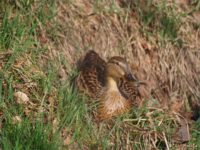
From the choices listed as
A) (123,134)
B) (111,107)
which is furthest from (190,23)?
(123,134)

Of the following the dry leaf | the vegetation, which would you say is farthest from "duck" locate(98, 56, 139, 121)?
the dry leaf

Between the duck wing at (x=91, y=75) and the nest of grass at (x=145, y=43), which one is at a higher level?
the nest of grass at (x=145, y=43)

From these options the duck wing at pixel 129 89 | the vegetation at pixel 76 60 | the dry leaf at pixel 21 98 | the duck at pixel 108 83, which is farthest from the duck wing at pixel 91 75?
the dry leaf at pixel 21 98

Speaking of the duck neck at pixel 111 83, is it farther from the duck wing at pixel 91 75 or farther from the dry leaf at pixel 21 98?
the dry leaf at pixel 21 98

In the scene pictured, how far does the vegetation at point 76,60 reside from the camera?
555cm

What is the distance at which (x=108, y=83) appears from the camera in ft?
21.8

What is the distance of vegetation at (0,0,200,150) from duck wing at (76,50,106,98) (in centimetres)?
11

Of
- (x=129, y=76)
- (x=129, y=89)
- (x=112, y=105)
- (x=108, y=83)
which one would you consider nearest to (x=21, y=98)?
(x=112, y=105)

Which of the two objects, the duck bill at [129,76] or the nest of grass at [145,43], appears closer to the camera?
the duck bill at [129,76]

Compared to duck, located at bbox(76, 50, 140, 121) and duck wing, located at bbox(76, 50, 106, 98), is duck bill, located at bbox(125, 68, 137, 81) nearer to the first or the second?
duck, located at bbox(76, 50, 140, 121)

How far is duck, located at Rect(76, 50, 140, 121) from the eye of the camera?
6.46m

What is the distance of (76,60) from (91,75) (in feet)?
0.77

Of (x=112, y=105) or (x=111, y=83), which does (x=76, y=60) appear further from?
(x=112, y=105)

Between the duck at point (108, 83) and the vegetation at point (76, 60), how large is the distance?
0.14 metres
